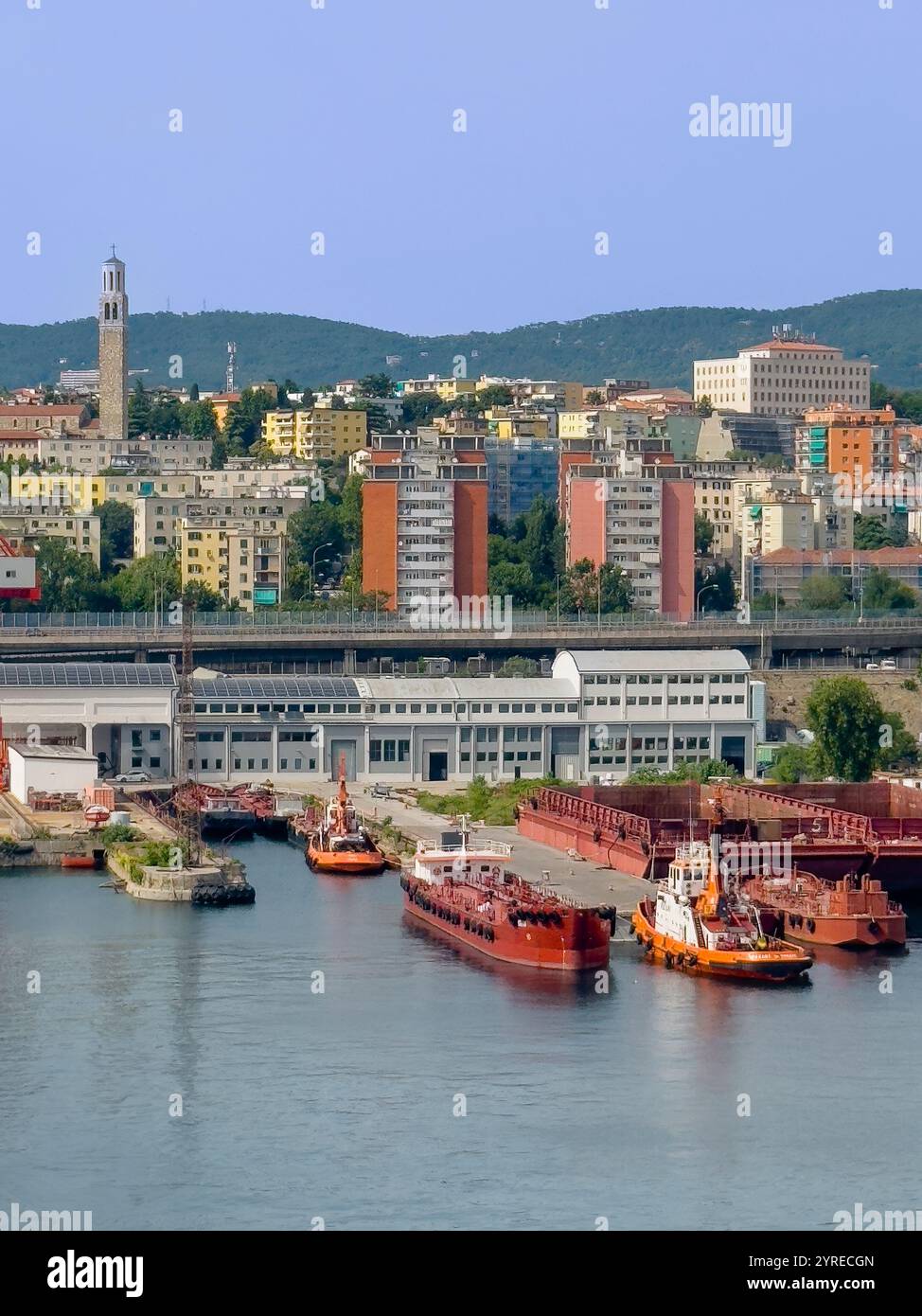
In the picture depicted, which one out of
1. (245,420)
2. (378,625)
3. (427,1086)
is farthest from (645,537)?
(427,1086)

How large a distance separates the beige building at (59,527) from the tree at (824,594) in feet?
48.1

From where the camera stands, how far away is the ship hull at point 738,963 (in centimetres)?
2761

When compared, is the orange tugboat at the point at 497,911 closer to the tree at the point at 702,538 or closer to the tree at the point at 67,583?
the tree at the point at 67,583

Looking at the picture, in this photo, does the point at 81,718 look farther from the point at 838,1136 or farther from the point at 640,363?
the point at 640,363

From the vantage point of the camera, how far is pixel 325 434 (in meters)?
83.6

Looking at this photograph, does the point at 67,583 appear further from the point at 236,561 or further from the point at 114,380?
the point at 114,380

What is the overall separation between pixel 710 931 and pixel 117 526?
42.8 meters

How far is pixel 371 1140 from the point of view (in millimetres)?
21656

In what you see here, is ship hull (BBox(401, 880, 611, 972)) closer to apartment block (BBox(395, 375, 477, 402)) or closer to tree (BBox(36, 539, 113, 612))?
tree (BBox(36, 539, 113, 612))

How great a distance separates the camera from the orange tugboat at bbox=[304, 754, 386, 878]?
114 feet

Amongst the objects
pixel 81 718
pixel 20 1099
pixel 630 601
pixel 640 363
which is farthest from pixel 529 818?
pixel 640 363

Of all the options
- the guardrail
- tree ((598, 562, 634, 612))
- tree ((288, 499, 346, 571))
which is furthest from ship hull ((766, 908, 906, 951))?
tree ((288, 499, 346, 571))

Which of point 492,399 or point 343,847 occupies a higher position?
point 492,399

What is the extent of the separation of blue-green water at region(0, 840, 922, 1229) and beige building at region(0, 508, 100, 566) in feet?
114
